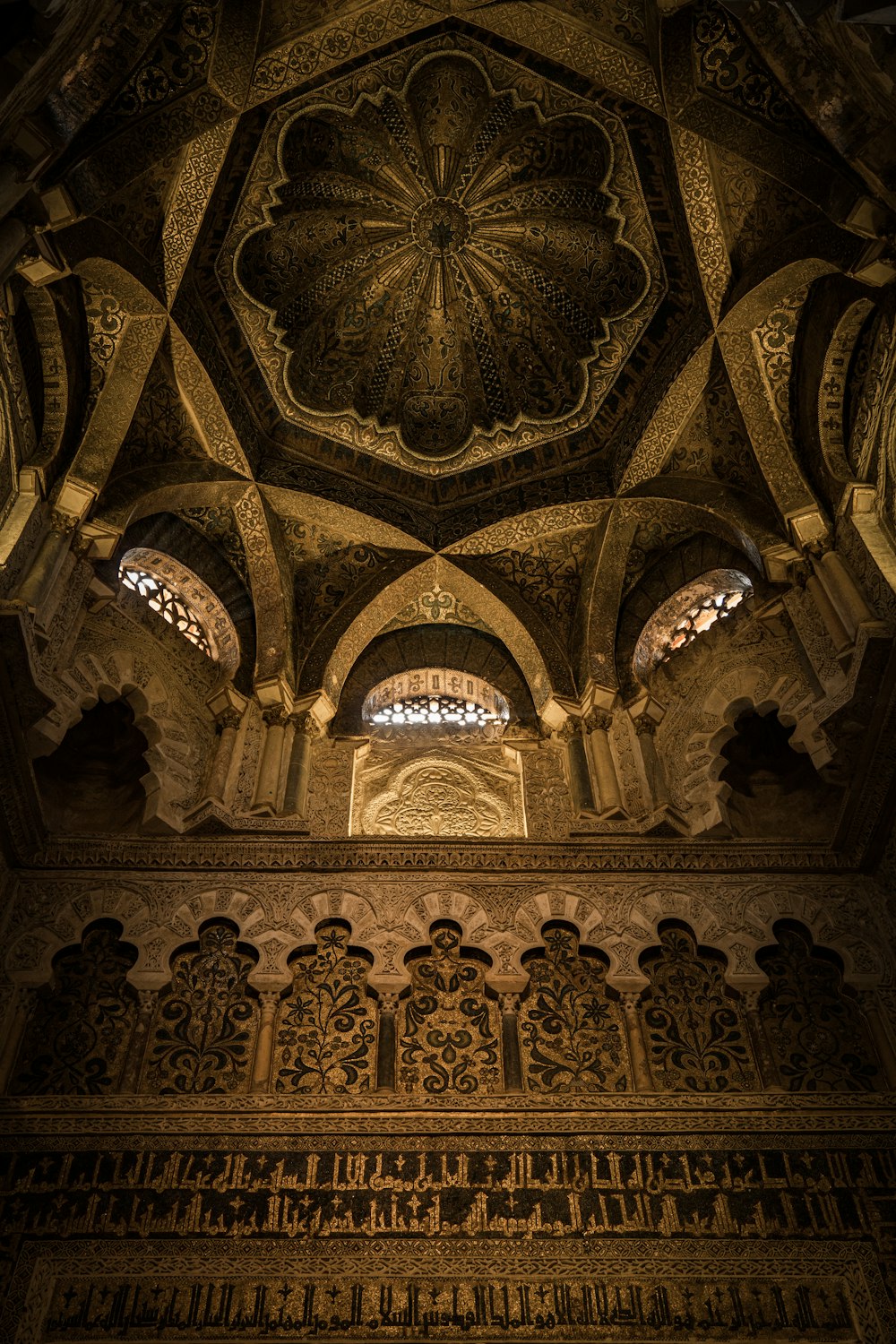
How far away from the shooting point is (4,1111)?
693cm

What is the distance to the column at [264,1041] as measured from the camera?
723 centimetres

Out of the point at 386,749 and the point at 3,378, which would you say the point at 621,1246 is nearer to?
the point at 386,749

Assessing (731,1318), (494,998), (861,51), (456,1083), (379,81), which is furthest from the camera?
(379,81)

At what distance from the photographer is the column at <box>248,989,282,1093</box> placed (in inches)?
285

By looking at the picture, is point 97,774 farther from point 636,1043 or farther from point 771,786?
point 771,786

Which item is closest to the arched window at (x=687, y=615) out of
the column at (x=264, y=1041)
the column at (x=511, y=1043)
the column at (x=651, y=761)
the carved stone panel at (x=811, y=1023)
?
the column at (x=651, y=761)

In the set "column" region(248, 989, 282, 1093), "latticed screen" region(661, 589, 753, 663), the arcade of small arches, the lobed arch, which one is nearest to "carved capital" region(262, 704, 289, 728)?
the lobed arch

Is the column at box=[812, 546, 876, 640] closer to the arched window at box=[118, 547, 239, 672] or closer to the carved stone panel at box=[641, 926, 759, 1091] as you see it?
the carved stone panel at box=[641, 926, 759, 1091]

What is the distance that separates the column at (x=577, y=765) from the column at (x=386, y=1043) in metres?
2.07

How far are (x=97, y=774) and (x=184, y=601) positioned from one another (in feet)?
5.30

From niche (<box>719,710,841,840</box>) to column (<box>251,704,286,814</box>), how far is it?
3.41 meters

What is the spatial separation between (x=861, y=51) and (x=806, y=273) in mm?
1890

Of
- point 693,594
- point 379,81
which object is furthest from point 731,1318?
point 379,81

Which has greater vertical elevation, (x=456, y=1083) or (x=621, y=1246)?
(x=456, y=1083)
